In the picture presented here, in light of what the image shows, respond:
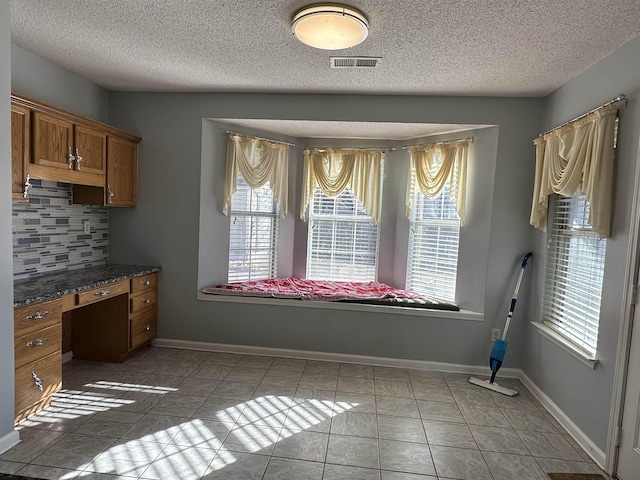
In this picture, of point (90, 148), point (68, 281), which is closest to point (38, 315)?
point (68, 281)

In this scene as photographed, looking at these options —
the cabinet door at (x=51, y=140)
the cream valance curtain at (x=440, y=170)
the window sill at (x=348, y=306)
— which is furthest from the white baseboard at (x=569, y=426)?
the cabinet door at (x=51, y=140)

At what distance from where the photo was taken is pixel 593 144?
7.56 ft

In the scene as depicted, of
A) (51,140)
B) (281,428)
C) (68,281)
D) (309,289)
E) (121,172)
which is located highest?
(51,140)

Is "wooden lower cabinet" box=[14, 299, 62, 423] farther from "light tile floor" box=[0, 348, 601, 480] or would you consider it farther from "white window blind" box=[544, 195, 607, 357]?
"white window blind" box=[544, 195, 607, 357]

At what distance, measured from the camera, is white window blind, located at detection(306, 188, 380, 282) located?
4.30 metres

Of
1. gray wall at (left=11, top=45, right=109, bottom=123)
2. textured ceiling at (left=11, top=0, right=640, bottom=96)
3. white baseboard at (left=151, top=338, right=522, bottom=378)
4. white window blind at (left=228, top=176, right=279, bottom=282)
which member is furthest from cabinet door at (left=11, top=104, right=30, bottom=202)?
white baseboard at (left=151, top=338, right=522, bottom=378)

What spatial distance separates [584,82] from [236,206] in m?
3.20

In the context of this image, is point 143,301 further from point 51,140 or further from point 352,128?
point 352,128

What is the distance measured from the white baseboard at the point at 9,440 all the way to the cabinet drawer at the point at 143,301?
1.24 m

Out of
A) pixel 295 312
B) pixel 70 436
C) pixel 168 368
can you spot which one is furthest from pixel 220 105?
pixel 70 436

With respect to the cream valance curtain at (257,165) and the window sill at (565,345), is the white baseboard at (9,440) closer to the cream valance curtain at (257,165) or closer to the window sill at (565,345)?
the cream valance curtain at (257,165)

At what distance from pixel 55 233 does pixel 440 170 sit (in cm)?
353

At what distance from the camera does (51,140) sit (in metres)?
2.69

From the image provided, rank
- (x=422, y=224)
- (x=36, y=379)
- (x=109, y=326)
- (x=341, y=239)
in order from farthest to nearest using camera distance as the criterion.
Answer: (x=341, y=239)
(x=422, y=224)
(x=109, y=326)
(x=36, y=379)
